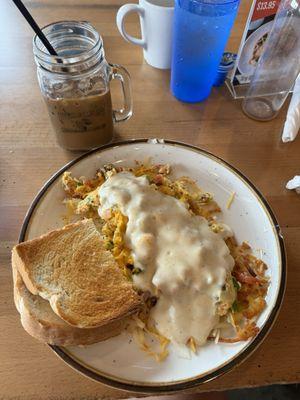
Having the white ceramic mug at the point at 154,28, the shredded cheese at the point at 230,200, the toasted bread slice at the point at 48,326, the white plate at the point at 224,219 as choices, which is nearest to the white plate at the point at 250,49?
the white ceramic mug at the point at 154,28

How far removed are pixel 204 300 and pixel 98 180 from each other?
523 millimetres

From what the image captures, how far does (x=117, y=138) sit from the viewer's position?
134 cm

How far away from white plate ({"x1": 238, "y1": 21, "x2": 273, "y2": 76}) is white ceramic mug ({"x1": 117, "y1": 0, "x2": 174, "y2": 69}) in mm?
301

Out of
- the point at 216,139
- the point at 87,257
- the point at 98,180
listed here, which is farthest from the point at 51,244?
the point at 216,139

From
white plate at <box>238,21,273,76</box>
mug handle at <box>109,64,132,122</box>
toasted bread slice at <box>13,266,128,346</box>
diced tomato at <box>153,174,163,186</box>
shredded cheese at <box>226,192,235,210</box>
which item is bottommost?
toasted bread slice at <box>13,266,128,346</box>

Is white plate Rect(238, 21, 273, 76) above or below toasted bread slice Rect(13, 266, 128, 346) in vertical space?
above

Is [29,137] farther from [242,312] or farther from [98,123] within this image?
[242,312]

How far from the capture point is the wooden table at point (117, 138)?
878 millimetres

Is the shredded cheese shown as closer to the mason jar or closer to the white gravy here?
the white gravy

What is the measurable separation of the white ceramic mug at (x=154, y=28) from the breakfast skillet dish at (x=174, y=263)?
2.11 feet

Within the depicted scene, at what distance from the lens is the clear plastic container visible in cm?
122

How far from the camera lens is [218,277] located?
3.15ft

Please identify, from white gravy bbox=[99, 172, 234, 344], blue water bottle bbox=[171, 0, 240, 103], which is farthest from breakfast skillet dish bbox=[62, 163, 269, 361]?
blue water bottle bbox=[171, 0, 240, 103]

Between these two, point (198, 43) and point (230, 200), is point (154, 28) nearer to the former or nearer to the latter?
point (198, 43)
